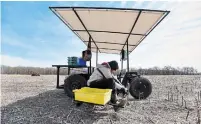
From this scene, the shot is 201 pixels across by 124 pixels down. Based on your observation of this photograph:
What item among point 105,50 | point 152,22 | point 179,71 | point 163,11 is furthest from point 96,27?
point 179,71

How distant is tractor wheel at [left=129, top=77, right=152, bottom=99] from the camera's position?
7.39 metres

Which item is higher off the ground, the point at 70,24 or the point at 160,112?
the point at 70,24

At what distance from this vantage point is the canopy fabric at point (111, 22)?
5.58 m

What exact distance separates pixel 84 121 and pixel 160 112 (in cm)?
186

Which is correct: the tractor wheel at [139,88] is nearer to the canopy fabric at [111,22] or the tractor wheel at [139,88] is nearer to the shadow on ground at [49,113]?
the canopy fabric at [111,22]

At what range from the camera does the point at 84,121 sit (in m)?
4.69

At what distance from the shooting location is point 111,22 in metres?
6.40

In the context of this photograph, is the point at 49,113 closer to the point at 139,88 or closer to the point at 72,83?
the point at 72,83

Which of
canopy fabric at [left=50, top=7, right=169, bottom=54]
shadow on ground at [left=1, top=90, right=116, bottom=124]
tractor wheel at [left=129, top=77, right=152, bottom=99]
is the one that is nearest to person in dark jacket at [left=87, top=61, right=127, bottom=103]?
shadow on ground at [left=1, top=90, right=116, bottom=124]

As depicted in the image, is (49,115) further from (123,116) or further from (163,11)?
(163,11)

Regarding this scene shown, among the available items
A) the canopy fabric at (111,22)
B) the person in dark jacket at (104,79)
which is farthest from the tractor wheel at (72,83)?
the canopy fabric at (111,22)

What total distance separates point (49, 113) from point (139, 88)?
3113 millimetres

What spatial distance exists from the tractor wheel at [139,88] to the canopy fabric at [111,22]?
1.41m

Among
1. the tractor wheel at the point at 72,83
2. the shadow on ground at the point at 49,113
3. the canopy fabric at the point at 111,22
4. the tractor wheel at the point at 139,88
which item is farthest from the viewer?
the tractor wheel at the point at 139,88
